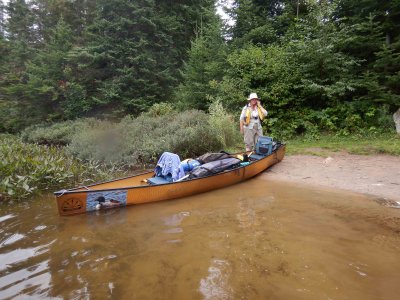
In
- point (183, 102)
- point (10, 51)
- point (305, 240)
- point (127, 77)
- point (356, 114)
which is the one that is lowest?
point (305, 240)

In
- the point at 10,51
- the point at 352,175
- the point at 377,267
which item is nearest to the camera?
the point at 377,267

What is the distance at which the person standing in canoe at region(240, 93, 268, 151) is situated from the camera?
8773mm

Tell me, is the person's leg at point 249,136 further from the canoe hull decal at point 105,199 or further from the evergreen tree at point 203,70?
the evergreen tree at point 203,70

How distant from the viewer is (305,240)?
421cm

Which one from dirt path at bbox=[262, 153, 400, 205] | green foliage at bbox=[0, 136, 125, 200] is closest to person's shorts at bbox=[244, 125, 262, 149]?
dirt path at bbox=[262, 153, 400, 205]

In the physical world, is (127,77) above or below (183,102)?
above

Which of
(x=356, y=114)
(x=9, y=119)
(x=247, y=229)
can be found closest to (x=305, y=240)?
(x=247, y=229)

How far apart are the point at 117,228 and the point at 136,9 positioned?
1411 centimetres

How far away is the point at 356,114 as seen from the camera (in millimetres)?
10789

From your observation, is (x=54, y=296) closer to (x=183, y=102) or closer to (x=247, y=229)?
(x=247, y=229)

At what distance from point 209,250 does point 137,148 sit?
21.7ft

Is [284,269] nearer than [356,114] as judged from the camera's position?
Yes

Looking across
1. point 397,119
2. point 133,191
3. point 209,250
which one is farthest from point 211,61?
point 209,250

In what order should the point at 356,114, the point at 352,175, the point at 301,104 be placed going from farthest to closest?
1. the point at 301,104
2. the point at 356,114
3. the point at 352,175
